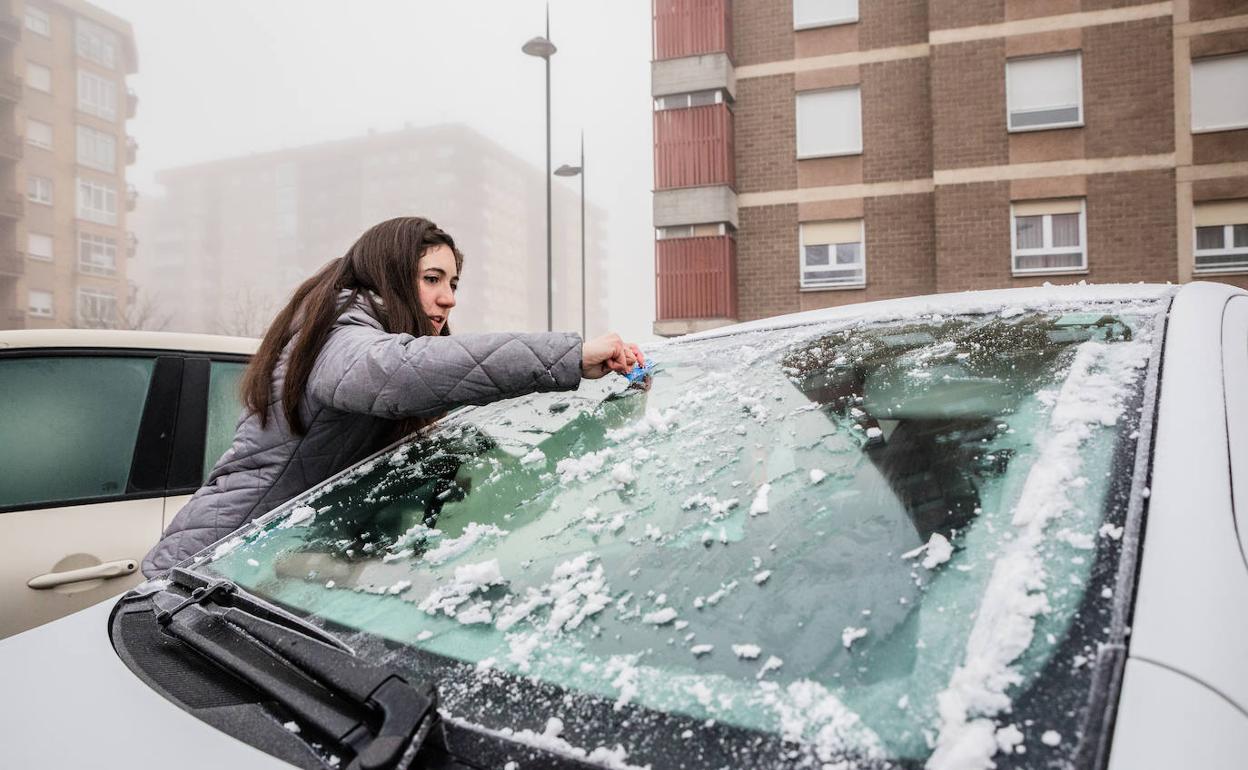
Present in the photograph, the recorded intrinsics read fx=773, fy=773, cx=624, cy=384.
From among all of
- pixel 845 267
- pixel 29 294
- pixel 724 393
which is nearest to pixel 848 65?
pixel 845 267

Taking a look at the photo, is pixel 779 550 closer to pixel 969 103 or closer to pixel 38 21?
pixel 969 103

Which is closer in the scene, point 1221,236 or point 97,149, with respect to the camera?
point 1221,236

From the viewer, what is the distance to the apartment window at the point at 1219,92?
45.6 ft

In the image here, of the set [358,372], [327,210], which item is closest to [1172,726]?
[358,372]

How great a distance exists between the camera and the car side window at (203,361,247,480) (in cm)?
292

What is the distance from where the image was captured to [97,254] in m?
49.2

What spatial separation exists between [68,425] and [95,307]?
55065mm

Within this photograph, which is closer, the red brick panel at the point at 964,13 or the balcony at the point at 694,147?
the red brick panel at the point at 964,13

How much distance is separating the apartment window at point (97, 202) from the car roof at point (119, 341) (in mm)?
54796

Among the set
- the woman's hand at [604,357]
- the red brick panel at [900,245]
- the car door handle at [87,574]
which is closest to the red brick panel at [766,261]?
the red brick panel at [900,245]

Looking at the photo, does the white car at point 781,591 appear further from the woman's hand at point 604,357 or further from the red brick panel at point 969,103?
the red brick panel at point 969,103

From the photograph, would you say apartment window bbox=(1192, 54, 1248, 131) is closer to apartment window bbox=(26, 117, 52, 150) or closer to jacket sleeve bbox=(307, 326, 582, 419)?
jacket sleeve bbox=(307, 326, 582, 419)

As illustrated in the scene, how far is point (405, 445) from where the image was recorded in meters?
1.74

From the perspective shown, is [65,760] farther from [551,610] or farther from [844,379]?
[844,379]
